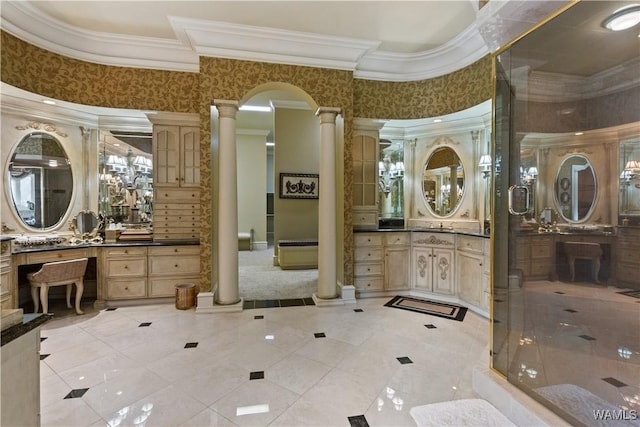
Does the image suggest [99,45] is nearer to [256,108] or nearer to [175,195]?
[175,195]

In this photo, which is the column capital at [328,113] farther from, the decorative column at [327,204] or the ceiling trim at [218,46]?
the ceiling trim at [218,46]

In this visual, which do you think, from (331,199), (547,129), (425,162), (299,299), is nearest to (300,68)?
(331,199)

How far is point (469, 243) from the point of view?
12.1 feet

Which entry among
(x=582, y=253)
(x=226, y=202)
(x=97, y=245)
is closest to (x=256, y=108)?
(x=226, y=202)

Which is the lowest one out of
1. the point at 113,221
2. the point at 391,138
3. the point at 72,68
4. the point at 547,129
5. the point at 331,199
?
the point at 113,221

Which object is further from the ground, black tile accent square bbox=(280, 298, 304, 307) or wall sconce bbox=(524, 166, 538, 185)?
wall sconce bbox=(524, 166, 538, 185)

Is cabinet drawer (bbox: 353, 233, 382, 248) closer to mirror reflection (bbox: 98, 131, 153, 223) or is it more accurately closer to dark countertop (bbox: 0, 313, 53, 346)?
mirror reflection (bbox: 98, 131, 153, 223)

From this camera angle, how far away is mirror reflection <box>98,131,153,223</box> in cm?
425

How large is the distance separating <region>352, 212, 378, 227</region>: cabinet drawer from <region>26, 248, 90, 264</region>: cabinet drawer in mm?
3688

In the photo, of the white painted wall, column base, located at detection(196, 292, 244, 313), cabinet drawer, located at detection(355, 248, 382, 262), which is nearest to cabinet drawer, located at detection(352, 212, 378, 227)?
cabinet drawer, located at detection(355, 248, 382, 262)

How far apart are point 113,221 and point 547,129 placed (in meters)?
5.26

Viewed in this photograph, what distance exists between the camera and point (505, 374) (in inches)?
79.1

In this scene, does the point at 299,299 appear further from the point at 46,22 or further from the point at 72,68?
the point at 46,22

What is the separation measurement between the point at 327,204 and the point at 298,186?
2.78 metres
